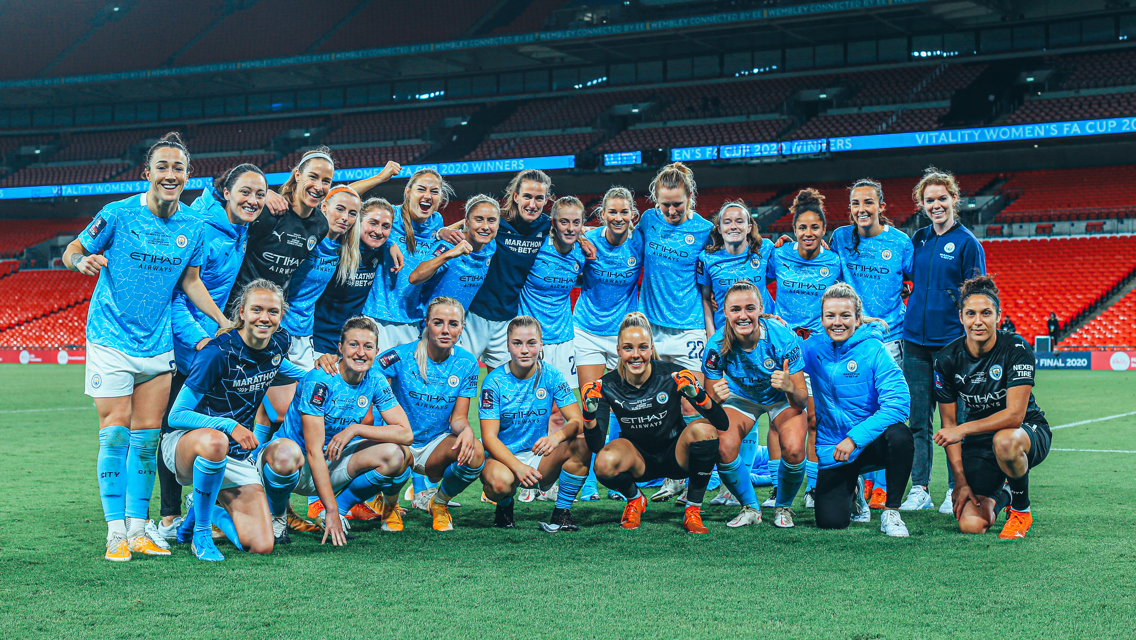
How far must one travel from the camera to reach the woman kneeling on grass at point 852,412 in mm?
4988

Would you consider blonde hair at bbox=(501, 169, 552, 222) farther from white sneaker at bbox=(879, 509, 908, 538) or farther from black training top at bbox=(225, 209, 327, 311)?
white sneaker at bbox=(879, 509, 908, 538)

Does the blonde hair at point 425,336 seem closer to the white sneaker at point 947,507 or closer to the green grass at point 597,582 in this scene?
the green grass at point 597,582

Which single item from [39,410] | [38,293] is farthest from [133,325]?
[38,293]

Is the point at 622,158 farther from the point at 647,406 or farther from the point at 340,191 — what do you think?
the point at 647,406

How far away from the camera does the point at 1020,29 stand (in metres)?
29.1

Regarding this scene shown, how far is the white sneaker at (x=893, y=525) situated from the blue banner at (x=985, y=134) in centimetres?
2393

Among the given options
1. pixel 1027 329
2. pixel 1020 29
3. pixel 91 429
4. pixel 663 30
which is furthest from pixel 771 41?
pixel 91 429

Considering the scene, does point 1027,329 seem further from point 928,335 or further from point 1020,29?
point 928,335

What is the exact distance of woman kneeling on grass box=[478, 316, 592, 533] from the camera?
5.03m

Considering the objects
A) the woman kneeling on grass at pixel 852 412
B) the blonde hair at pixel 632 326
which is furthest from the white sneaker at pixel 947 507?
the blonde hair at pixel 632 326

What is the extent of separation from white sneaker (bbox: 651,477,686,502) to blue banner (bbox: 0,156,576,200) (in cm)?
2428

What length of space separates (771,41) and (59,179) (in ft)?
91.3

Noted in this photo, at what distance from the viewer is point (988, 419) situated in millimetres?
4875

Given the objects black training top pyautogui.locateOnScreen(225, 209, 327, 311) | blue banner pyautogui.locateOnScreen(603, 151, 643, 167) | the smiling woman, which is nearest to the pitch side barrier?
blue banner pyautogui.locateOnScreen(603, 151, 643, 167)
